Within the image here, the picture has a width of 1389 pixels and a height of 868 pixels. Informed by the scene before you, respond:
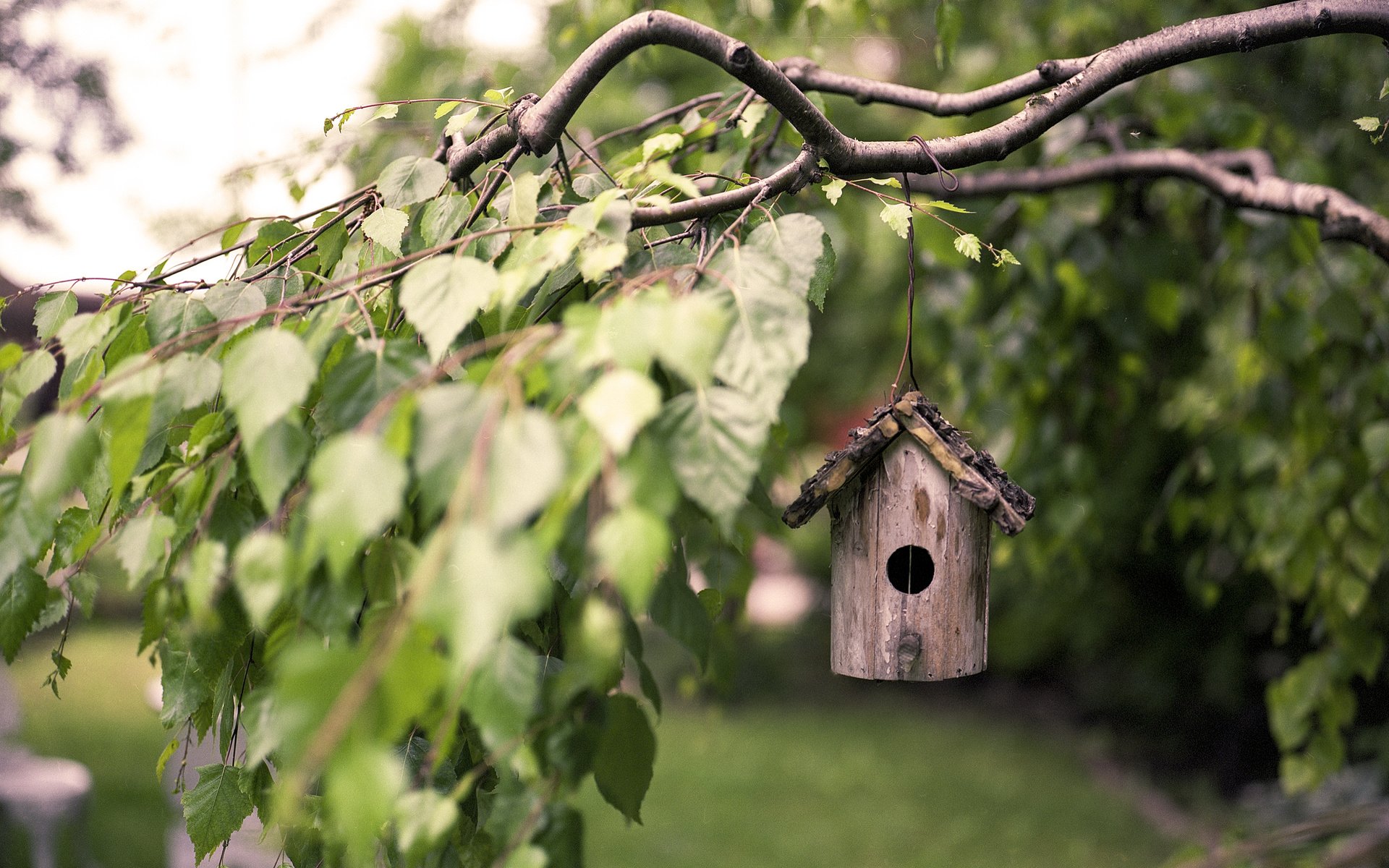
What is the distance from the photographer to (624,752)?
2.45 ft

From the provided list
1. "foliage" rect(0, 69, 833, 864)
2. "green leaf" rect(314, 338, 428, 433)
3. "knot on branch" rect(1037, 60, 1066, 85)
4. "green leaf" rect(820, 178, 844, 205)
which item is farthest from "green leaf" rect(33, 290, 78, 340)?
"knot on branch" rect(1037, 60, 1066, 85)

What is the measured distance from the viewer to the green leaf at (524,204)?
969 millimetres

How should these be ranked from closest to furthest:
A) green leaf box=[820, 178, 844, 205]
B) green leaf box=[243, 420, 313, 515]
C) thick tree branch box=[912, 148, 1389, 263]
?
green leaf box=[243, 420, 313, 515]
green leaf box=[820, 178, 844, 205]
thick tree branch box=[912, 148, 1389, 263]

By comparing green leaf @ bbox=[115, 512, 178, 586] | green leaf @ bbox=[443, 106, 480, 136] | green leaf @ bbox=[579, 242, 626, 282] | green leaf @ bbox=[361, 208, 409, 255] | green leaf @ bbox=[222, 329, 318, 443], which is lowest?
green leaf @ bbox=[115, 512, 178, 586]

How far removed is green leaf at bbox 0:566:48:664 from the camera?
0.92 metres

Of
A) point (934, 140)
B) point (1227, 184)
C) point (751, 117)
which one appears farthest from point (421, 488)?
point (1227, 184)

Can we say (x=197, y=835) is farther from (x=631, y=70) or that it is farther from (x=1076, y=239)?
(x=1076, y=239)

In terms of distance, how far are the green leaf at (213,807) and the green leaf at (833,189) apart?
0.90m

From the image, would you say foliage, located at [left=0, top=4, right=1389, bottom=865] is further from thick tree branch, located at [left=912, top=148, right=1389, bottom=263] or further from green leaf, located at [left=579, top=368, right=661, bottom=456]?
thick tree branch, located at [left=912, top=148, right=1389, bottom=263]

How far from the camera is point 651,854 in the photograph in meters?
4.27

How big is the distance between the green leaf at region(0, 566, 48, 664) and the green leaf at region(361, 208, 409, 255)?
46 centimetres

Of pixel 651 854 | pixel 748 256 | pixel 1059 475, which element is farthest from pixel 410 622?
pixel 651 854

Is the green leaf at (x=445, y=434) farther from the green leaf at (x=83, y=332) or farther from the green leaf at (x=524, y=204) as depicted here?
the green leaf at (x=83, y=332)

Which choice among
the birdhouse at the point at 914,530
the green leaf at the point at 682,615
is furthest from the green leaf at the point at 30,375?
the birdhouse at the point at 914,530
